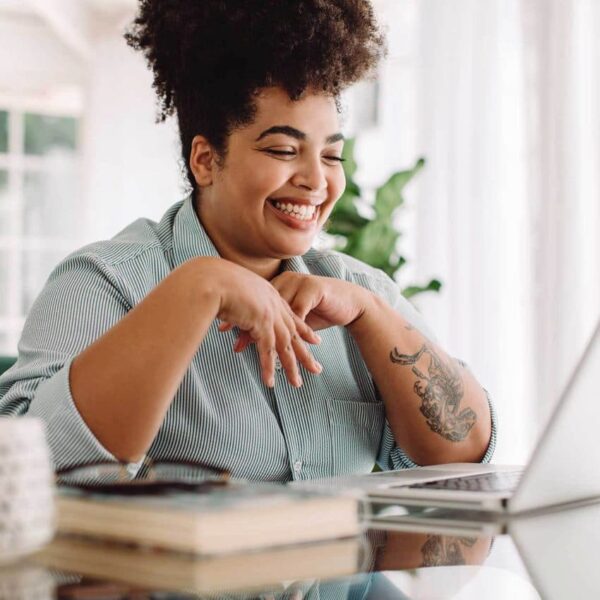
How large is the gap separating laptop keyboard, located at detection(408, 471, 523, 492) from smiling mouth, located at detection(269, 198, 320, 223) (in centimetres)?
58

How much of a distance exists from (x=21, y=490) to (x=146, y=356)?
51 cm

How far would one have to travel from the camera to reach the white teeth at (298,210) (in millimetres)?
1587

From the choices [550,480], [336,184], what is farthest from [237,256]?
[550,480]

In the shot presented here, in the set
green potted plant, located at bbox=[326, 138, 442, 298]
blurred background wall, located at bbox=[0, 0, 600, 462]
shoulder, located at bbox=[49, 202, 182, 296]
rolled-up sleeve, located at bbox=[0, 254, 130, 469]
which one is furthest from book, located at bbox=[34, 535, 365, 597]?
green potted plant, located at bbox=[326, 138, 442, 298]

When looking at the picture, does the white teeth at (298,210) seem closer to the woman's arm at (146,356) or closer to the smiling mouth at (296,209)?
the smiling mouth at (296,209)

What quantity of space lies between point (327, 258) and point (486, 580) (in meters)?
1.09

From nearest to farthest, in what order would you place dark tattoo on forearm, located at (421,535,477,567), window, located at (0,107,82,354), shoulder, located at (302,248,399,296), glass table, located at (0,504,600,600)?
glass table, located at (0,504,600,600) < dark tattoo on forearm, located at (421,535,477,567) < shoulder, located at (302,248,399,296) < window, located at (0,107,82,354)

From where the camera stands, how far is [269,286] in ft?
4.16

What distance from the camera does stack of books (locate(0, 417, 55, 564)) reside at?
0.65 m

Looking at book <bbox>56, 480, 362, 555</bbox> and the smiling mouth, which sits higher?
the smiling mouth

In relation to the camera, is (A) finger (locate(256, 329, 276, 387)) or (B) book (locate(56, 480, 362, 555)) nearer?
(B) book (locate(56, 480, 362, 555))

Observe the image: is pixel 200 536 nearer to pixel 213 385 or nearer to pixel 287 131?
pixel 213 385

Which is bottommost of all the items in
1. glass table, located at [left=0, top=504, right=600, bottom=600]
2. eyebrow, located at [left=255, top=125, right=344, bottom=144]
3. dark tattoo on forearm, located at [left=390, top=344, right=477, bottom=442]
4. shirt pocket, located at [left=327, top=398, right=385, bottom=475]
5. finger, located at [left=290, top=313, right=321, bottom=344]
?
shirt pocket, located at [left=327, top=398, right=385, bottom=475]

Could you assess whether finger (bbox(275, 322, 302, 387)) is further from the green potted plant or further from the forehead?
the green potted plant
